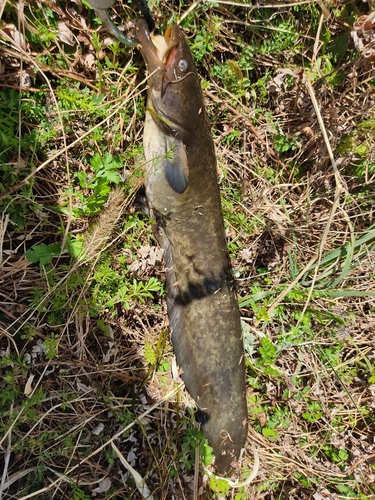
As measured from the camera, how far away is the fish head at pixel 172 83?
2.26 meters

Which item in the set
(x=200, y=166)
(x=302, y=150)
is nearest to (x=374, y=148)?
(x=302, y=150)

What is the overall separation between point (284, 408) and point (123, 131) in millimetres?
2343

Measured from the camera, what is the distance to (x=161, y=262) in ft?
8.82

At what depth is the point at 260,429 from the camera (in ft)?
9.80

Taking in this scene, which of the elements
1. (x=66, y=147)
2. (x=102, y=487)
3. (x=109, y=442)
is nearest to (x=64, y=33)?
(x=66, y=147)

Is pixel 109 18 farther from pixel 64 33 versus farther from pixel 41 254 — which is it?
pixel 41 254

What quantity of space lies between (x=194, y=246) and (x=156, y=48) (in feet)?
3.89

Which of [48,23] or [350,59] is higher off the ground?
[48,23]

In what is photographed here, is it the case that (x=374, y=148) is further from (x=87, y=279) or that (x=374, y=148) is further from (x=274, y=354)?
(x=87, y=279)

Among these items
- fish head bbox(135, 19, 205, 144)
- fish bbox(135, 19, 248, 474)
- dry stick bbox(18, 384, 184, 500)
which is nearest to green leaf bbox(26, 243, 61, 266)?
fish bbox(135, 19, 248, 474)

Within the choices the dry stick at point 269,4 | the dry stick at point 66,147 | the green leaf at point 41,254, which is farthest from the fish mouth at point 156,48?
the green leaf at point 41,254

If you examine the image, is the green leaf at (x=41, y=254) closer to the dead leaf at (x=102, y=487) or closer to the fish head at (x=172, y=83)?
the fish head at (x=172, y=83)

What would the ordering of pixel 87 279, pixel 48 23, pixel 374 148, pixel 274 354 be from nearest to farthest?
pixel 48 23 < pixel 87 279 < pixel 274 354 < pixel 374 148

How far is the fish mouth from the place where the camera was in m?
2.24
